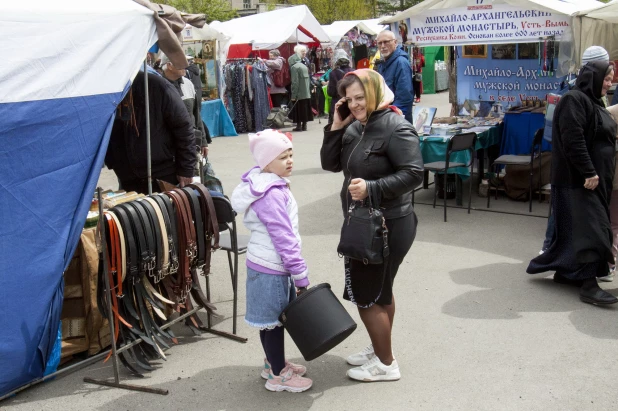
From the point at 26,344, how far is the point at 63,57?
1669 millimetres

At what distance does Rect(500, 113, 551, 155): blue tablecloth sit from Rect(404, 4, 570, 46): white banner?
39.1 inches

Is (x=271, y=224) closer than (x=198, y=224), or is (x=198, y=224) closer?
(x=271, y=224)

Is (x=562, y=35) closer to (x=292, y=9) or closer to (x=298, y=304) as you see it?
(x=298, y=304)

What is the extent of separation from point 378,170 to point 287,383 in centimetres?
133

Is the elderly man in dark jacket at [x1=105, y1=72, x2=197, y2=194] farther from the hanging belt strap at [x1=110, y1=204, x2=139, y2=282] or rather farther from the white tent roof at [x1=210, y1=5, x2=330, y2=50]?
the white tent roof at [x1=210, y1=5, x2=330, y2=50]

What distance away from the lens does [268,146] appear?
148 inches

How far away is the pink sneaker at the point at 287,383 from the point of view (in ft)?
13.2

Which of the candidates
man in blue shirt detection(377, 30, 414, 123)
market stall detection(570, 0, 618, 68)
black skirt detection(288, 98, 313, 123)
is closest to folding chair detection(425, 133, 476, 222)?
man in blue shirt detection(377, 30, 414, 123)

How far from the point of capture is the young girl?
372 centimetres

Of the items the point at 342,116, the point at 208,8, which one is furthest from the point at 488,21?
the point at 208,8

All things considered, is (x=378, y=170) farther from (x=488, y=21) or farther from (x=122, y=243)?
(x=488, y=21)

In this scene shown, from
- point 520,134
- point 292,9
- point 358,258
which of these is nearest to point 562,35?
point 520,134

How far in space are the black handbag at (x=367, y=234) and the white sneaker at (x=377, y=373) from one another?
77 centimetres

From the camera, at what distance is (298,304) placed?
365cm
